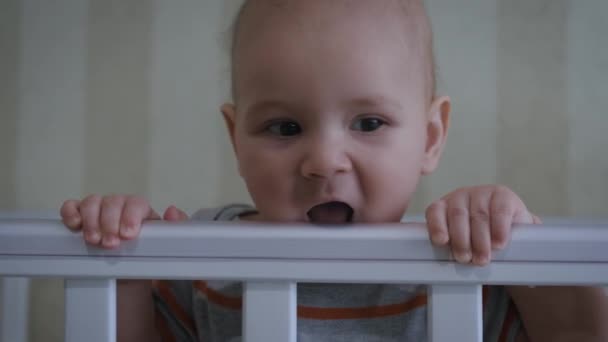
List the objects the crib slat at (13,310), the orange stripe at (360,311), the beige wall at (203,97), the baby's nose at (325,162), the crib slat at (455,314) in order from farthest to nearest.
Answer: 1. the beige wall at (203,97)
2. the crib slat at (13,310)
3. the orange stripe at (360,311)
4. the baby's nose at (325,162)
5. the crib slat at (455,314)

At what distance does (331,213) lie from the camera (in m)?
0.61

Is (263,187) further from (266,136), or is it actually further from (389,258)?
(389,258)

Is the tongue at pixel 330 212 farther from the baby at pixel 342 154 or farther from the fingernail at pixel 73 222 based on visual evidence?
the fingernail at pixel 73 222

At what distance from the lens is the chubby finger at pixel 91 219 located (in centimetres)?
45

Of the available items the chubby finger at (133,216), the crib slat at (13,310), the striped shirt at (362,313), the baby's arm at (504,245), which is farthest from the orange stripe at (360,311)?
the crib slat at (13,310)

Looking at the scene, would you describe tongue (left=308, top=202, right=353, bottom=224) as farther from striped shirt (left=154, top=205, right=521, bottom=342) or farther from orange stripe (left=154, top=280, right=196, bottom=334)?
orange stripe (left=154, top=280, right=196, bottom=334)

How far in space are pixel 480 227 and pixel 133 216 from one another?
279 millimetres

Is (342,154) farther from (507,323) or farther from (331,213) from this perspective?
(507,323)

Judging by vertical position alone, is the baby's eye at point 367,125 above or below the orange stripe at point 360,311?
above

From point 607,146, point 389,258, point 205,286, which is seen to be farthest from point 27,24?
point 607,146

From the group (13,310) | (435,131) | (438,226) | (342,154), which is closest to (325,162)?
(342,154)

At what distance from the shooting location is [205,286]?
725 mm

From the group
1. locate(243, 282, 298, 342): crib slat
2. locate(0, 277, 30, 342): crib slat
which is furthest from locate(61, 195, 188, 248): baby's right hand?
locate(0, 277, 30, 342): crib slat

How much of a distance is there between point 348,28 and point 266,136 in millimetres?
148
